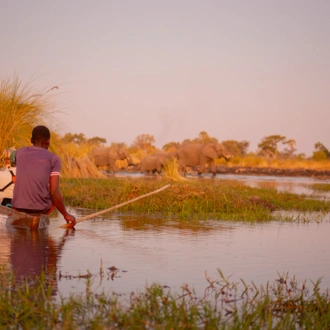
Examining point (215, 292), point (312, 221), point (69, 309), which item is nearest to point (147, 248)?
point (215, 292)

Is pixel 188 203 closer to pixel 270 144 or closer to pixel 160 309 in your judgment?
pixel 160 309

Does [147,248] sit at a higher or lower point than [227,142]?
lower

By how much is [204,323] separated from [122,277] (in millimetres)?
1638

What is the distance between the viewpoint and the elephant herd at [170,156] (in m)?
37.4

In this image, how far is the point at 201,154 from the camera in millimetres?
39906

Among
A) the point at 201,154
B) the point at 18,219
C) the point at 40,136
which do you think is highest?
the point at 201,154

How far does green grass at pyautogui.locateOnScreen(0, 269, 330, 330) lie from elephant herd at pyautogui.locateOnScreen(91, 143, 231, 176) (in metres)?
31.6

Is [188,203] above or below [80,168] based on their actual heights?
below

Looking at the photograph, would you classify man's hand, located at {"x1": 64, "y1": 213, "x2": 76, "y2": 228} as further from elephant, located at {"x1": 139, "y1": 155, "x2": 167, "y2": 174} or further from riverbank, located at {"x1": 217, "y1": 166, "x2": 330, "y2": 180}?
riverbank, located at {"x1": 217, "y1": 166, "x2": 330, "y2": 180}

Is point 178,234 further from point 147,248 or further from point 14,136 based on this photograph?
point 14,136

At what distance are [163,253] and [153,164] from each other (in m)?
30.0

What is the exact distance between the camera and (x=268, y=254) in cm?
743

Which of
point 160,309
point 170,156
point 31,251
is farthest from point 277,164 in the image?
point 160,309

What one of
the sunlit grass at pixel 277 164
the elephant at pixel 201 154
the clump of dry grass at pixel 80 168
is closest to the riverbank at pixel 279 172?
the elephant at pixel 201 154
